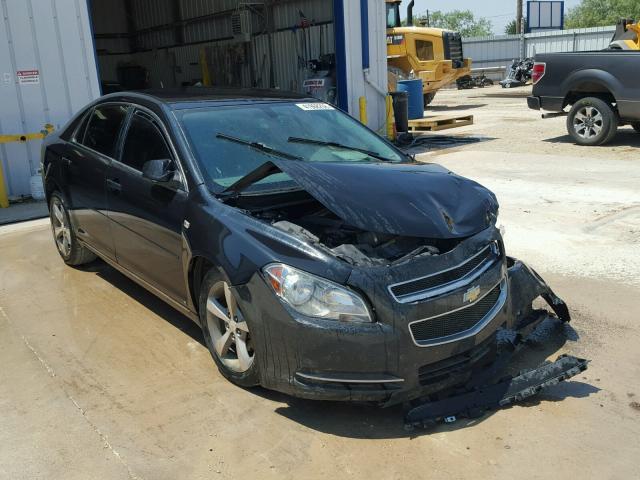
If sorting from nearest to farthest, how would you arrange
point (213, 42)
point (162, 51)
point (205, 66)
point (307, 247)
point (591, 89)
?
point (307, 247) → point (591, 89) → point (213, 42) → point (205, 66) → point (162, 51)

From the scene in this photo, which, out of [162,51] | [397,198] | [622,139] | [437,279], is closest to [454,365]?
[437,279]

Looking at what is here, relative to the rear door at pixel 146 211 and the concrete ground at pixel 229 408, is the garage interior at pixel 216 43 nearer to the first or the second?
the concrete ground at pixel 229 408

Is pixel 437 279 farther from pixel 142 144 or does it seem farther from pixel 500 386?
pixel 142 144

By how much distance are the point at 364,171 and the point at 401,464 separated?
1.68m

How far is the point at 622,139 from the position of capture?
40.9 feet

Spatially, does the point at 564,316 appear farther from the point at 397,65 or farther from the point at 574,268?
the point at 397,65

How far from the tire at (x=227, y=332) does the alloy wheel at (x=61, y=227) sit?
2.70 meters

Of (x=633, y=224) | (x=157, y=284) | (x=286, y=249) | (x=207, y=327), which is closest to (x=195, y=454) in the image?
(x=207, y=327)

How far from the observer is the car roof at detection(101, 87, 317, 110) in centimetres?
446

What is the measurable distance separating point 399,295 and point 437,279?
0.26 metres

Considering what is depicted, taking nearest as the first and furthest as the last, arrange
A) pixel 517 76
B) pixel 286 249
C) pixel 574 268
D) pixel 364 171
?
pixel 286 249 < pixel 364 171 < pixel 574 268 < pixel 517 76

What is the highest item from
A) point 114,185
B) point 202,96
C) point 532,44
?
point 532,44

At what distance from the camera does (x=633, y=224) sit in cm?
668

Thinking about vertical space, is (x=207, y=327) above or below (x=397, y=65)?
below
